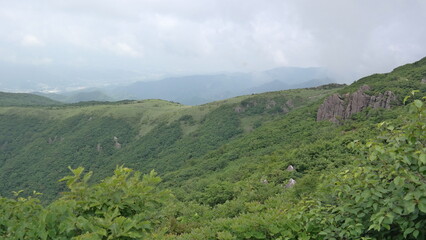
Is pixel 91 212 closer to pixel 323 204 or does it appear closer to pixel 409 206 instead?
pixel 323 204

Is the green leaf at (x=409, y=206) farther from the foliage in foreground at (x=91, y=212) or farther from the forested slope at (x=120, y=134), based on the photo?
the forested slope at (x=120, y=134)

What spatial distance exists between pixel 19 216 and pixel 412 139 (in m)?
7.62

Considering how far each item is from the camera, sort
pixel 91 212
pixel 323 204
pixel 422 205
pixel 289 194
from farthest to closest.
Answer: pixel 289 194 < pixel 323 204 < pixel 91 212 < pixel 422 205

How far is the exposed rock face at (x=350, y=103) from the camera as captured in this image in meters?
32.8

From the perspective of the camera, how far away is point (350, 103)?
36500 millimetres

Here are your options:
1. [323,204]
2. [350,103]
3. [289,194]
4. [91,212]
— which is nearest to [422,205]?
[323,204]

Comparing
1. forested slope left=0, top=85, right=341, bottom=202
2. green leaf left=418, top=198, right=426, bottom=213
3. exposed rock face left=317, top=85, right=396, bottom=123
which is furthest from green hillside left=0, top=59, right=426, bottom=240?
forested slope left=0, top=85, right=341, bottom=202

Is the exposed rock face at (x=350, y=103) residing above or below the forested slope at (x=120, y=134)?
above

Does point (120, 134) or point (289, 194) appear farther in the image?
point (120, 134)

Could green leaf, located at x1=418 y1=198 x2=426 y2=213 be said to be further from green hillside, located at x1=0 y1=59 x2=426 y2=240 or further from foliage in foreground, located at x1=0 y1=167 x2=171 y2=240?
foliage in foreground, located at x1=0 y1=167 x2=171 y2=240

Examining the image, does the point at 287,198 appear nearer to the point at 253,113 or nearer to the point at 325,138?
the point at 325,138

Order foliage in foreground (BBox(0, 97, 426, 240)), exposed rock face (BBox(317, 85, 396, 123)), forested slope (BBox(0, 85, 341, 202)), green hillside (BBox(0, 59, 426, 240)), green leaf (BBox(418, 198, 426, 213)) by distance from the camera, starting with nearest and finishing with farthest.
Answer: green leaf (BBox(418, 198, 426, 213)) → foliage in foreground (BBox(0, 97, 426, 240)) → green hillside (BBox(0, 59, 426, 240)) → exposed rock face (BBox(317, 85, 396, 123)) → forested slope (BBox(0, 85, 341, 202))

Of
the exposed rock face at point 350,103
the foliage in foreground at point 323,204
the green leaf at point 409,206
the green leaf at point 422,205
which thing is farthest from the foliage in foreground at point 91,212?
the exposed rock face at point 350,103

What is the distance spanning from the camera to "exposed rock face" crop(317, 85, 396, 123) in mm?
32844
